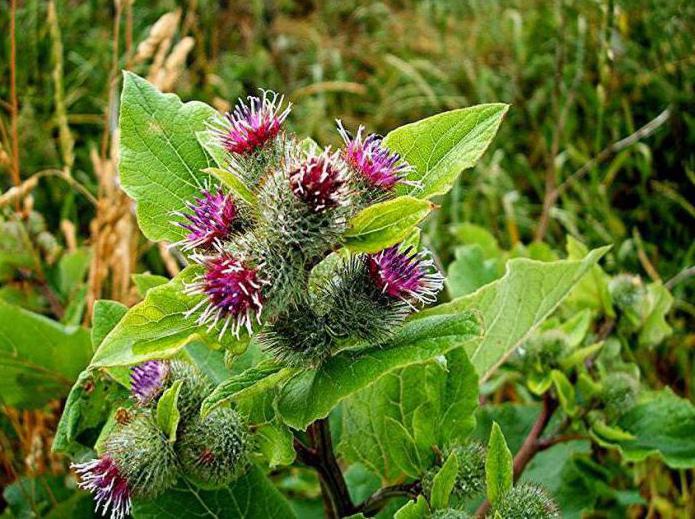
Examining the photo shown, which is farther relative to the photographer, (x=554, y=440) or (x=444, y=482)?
(x=554, y=440)

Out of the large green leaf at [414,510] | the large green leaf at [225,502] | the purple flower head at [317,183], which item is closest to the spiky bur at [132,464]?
the large green leaf at [225,502]

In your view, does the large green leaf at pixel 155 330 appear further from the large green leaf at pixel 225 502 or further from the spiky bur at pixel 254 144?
the large green leaf at pixel 225 502

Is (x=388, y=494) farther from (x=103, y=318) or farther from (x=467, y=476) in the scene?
(x=103, y=318)

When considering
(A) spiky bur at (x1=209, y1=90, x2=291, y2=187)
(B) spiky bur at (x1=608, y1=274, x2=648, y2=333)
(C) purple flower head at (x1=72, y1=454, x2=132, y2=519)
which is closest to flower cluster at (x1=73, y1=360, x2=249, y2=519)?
(C) purple flower head at (x1=72, y1=454, x2=132, y2=519)

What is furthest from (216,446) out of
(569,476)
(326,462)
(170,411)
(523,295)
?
(569,476)

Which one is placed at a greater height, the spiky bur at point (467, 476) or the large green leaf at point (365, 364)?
the large green leaf at point (365, 364)

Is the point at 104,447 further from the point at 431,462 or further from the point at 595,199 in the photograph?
the point at 595,199

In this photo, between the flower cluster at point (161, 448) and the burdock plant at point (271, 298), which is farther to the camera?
the flower cluster at point (161, 448)

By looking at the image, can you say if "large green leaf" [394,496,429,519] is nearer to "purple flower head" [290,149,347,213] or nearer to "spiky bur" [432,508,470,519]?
"spiky bur" [432,508,470,519]

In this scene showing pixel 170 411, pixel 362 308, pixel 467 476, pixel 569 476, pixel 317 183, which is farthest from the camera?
pixel 569 476
